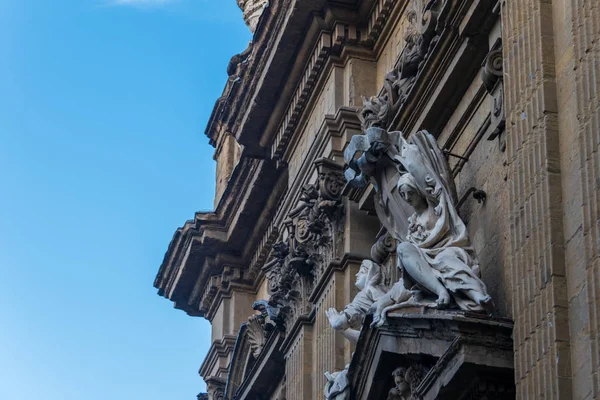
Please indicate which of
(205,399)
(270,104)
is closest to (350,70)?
(270,104)

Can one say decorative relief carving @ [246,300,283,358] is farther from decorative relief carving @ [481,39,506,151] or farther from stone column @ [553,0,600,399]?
stone column @ [553,0,600,399]

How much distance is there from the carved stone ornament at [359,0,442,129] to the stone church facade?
0.11 feet

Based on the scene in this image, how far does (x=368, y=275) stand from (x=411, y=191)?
8.23ft

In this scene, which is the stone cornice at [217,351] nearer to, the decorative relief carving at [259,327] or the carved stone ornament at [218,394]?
the carved stone ornament at [218,394]

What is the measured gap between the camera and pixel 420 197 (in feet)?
54.8

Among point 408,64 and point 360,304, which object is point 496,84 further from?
point 360,304

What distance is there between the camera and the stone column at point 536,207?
12922 mm

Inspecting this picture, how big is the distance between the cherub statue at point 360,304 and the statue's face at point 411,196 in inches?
80.8

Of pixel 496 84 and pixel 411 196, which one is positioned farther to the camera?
pixel 411 196

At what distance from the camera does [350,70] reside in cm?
2234

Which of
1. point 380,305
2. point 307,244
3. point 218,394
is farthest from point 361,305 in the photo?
point 218,394

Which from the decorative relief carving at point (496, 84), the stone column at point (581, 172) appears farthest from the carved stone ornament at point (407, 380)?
the stone column at point (581, 172)

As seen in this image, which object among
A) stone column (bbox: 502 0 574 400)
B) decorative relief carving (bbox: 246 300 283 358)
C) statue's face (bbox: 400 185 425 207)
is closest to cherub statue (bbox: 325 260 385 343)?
statue's face (bbox: 400 185 425 207)

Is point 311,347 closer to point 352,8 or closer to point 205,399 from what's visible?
point 352,8
